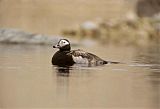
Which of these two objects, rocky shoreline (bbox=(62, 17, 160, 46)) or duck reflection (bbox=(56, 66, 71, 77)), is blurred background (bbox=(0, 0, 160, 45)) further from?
duck reflection (bbox=(56, 66, 71, 77))

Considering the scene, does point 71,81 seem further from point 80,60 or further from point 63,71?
point 80,60

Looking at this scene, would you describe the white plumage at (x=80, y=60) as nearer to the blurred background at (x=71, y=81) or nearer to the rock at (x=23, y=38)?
the blurred background at (x=71, y=81)

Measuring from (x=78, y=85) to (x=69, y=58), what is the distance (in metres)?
2.93

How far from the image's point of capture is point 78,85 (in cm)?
883

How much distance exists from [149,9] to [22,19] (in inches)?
194

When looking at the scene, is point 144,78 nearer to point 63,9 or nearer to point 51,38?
point 51,38

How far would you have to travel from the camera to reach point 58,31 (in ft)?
90.4

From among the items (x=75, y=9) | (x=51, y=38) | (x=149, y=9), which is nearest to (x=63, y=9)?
(x=75, y=9)

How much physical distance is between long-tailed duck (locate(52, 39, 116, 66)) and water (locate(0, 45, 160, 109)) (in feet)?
0.56

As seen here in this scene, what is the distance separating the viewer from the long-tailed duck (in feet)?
38.4

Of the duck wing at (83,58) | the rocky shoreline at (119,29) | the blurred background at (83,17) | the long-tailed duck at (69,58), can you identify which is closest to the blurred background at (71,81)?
the long-tailed duck at (69,58)

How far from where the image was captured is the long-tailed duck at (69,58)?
461 inches

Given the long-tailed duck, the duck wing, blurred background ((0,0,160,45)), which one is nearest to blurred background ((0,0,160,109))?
the long-tailed duck

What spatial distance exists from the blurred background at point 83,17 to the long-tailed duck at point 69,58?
51.8 ft
